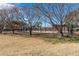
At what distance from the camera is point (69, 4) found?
567 centimetres

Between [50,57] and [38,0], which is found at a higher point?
[38,0]

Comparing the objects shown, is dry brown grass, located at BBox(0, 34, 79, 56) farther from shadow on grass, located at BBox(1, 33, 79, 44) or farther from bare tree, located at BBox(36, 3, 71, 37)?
bare tree, located at BBox(36, 3, 71, 37)

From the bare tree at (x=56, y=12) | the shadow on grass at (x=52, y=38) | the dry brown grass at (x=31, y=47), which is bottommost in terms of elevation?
the dry brown grass at (x=31, y=47)

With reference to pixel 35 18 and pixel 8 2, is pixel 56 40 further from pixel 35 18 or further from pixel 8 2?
pixel 8 2

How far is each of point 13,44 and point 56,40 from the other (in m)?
0.51

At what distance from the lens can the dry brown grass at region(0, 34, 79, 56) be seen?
18.6ft

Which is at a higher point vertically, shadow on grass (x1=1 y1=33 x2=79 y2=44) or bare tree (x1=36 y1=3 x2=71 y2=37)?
bare tree (x1=36 y1=3 x2=71 y2=37)

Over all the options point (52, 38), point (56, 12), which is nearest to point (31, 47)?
point (52, 38)

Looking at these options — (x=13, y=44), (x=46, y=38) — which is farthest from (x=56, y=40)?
(x=13, y=44)

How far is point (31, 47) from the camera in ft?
18.7

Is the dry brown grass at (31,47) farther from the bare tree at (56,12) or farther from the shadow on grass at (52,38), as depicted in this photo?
the bare tree at (56,12)

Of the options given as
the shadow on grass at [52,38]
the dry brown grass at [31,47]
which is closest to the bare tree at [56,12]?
the shadow on grass at [52,38]

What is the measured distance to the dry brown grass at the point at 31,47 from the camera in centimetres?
568

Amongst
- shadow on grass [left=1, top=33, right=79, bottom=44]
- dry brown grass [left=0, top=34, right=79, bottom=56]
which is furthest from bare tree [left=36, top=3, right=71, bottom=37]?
dry brown grass [left=0, top=34, right=79, bottom=56]
